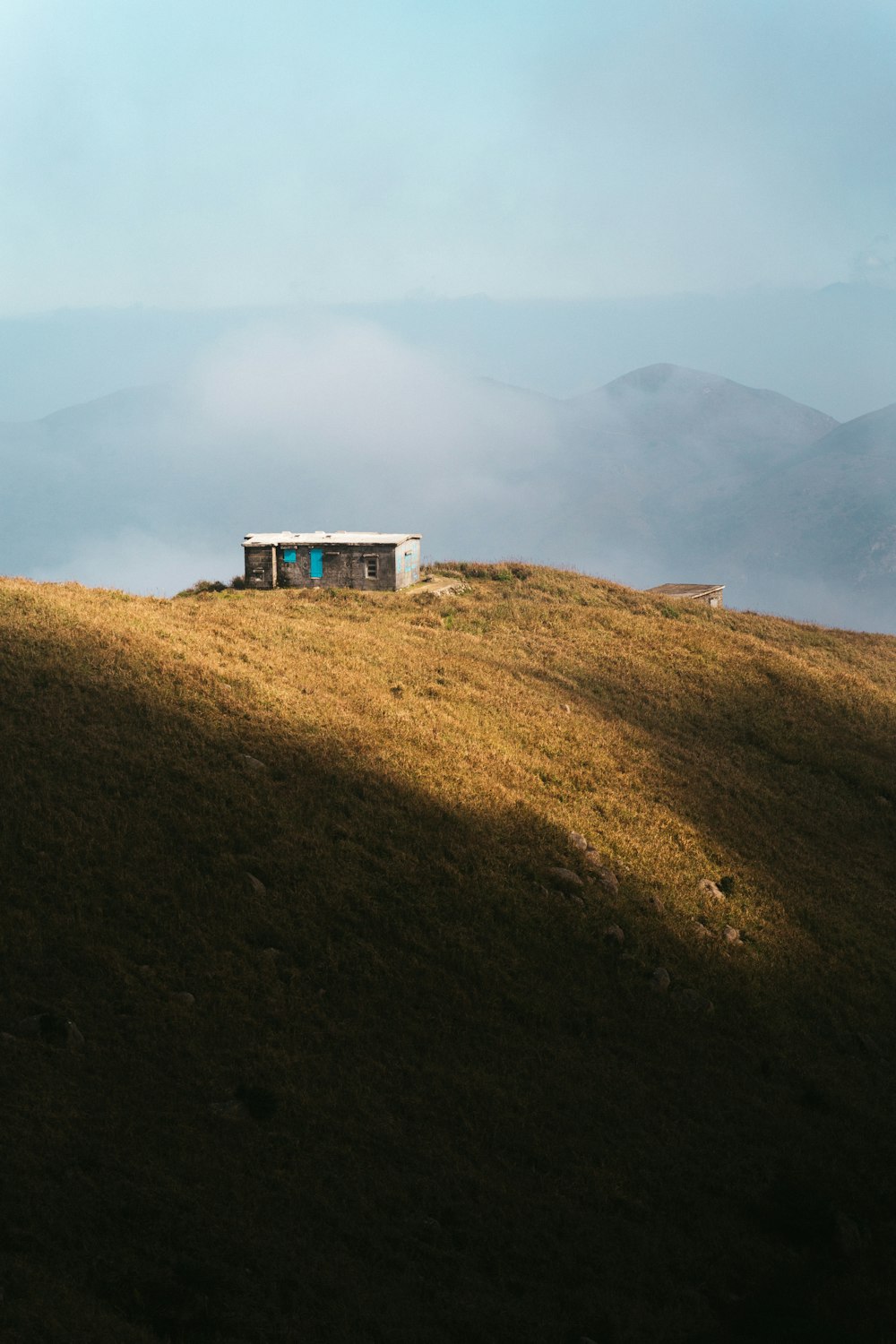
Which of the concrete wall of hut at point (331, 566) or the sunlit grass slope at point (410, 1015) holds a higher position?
the concrete wall of hut at point (331, 566)

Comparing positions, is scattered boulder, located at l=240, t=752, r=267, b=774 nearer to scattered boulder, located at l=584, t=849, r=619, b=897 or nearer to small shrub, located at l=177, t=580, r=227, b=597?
scattered boulder, located at l=584, t=849, r=619, b=897

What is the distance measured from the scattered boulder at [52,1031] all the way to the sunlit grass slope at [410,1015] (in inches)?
2.5

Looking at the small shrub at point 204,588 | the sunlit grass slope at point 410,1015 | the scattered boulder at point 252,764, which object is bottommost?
the sunlit grass slope at point 410,1015

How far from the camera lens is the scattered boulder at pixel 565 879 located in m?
23.8

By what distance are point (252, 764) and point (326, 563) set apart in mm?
32940

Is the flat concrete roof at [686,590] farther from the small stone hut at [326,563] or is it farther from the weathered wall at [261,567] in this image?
the weathered wall at [261,567]

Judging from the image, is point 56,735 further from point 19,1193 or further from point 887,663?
point 887,663

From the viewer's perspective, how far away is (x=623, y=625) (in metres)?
54.1

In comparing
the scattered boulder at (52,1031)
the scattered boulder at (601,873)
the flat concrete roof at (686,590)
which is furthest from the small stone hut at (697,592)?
the scattered boulder at (52,1031)

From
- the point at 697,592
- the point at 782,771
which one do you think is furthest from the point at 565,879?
the point at 697,592

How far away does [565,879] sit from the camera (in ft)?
78.4

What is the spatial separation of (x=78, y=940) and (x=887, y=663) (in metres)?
53.6

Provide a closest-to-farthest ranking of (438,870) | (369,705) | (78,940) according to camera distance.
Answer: (78,940)
(438,870)
(369,705)

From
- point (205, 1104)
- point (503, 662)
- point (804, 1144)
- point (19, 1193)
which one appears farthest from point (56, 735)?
point (503, 662)
